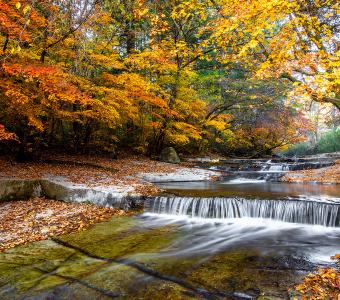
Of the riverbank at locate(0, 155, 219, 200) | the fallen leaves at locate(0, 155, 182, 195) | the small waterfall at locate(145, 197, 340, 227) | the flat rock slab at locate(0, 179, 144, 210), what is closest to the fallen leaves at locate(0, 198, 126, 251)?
the flat rock slab at locate(0, 179, 144, 210)

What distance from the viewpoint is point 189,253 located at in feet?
19.2

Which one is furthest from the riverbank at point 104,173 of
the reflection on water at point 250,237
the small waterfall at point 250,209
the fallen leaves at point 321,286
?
the fallen leaves at point 321,286

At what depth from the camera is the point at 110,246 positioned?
612 centimetres

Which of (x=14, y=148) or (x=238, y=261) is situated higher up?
(x=14, y=148)

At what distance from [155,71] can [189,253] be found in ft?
41.5

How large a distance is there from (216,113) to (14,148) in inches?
588

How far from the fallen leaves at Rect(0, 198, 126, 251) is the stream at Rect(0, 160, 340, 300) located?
42 cm

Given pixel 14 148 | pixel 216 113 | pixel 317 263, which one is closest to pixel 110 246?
pixel 317 263

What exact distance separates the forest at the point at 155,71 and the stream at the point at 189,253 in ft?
9.32

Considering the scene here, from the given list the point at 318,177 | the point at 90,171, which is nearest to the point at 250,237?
the point at 90,171

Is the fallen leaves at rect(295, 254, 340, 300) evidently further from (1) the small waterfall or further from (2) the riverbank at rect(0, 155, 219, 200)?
(2) the riverbank at rect(0, 155, 219, 200)

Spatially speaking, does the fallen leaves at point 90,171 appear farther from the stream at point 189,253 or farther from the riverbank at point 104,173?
the stream at point 189,253

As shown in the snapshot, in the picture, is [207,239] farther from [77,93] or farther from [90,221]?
[77,93]

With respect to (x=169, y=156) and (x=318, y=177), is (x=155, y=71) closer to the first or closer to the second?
(x=169, y=156)
